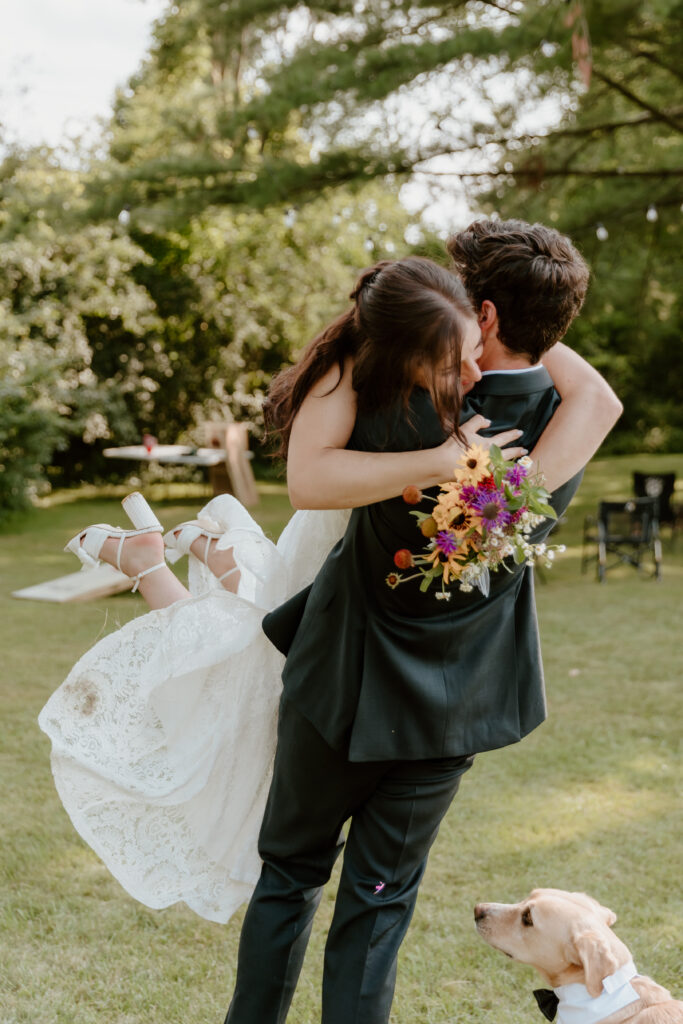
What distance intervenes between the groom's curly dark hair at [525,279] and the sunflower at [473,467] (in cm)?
29

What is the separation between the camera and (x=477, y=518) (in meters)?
1.52

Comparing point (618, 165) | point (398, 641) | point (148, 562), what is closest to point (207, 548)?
point (148, 562)

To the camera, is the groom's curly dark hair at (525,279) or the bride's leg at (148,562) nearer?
the groom's curly dark hair at (525,279)

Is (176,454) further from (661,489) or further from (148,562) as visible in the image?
(148,562)

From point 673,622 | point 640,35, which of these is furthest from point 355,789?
point 640,35

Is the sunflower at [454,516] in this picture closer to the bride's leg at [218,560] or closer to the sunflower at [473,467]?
the sunflower at [473,467]

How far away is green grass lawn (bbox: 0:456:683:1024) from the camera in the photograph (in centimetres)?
240

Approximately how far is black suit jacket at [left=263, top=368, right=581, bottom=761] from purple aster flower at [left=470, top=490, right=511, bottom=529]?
0.13 meters

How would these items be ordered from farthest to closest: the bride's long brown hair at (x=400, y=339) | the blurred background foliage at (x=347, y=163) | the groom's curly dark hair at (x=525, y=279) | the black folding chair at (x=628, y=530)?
the black folding chair at (x=628, y=530) < the blurred background foliage at (x=347, y=163) < the groom's curly dark hair at (x=525, y=279) < the bride's long brown hair at (x=400, y=339)

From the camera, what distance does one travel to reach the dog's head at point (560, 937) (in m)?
1.82

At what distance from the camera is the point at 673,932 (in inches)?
106

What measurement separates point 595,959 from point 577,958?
94 mm

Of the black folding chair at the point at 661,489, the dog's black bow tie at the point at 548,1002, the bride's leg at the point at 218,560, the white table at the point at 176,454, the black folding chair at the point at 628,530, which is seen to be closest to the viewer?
the dog's black bow tie at the point at 548,1002

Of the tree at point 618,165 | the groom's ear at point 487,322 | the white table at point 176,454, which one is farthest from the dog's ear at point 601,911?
the white table at point 176,454
